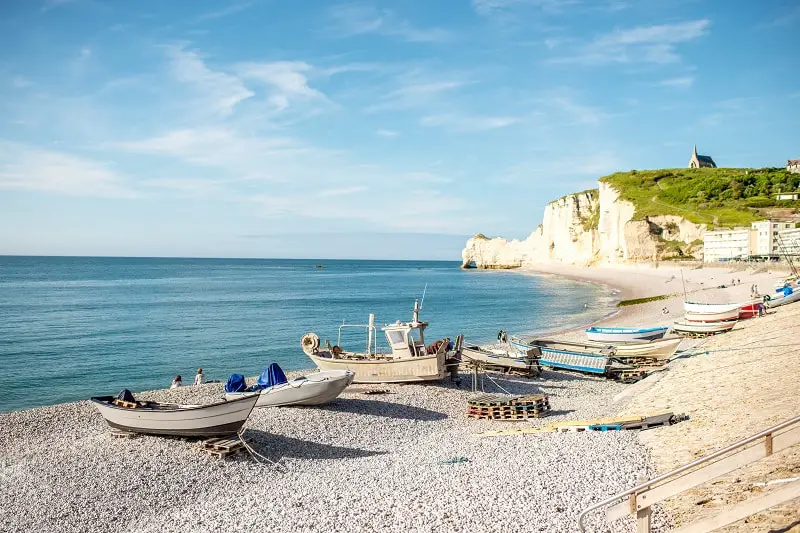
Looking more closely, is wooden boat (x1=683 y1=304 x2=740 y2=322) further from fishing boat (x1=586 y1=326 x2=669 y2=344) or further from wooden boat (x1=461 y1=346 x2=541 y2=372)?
wooden boat (x1=461 y1=346 x2=541 y2=372)

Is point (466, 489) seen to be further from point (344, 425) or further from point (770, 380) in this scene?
point (770, 380)

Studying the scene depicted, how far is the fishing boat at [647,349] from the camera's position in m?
27.6

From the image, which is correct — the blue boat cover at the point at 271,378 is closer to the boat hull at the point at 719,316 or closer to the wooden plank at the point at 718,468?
the wooden plank at the point at 718,468

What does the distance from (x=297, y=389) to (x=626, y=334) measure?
21214 mm

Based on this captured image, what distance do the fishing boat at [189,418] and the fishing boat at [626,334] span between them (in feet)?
74.4

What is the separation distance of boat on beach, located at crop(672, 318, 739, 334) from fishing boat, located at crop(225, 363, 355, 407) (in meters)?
23.5

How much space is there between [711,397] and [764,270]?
62.7 meters

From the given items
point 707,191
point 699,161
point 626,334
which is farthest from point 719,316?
point 699,161

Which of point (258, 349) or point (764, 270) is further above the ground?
point (764, 270)

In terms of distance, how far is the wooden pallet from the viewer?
15.2 meters

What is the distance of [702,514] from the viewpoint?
9414 millimetres

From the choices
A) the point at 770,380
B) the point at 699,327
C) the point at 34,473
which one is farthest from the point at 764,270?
the point at 34,473

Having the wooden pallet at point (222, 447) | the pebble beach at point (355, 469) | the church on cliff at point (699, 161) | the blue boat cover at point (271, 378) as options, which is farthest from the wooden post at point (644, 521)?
the church on cliff at point (699, 161)

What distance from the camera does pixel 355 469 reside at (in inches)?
583
